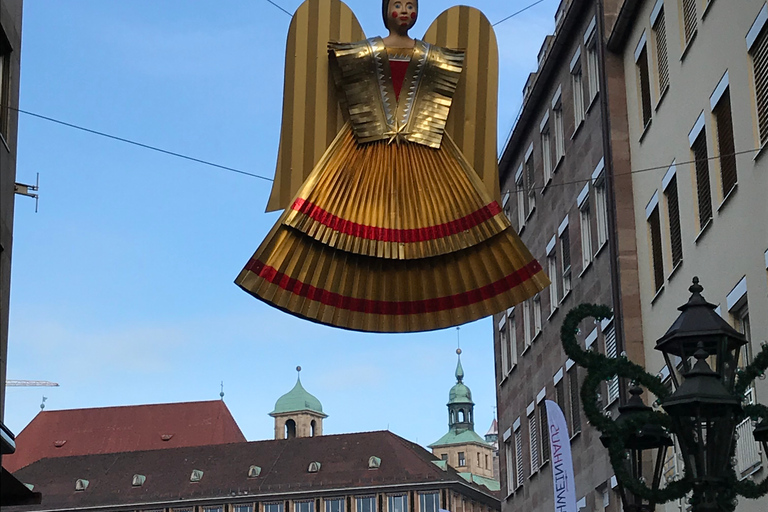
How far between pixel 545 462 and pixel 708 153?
48.2ft

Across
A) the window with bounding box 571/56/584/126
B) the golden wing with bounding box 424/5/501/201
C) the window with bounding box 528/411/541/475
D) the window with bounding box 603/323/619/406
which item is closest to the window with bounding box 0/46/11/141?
the window with bounding box 603/323/619/406

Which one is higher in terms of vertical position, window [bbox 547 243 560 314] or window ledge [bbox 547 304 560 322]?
window [bbox 547 243 560 314]

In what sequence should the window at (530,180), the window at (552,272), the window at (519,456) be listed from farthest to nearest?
the window at (519,456), the window at (530,180), the window at (552,272)

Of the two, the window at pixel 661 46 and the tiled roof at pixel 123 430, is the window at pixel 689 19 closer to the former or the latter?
the window at pixel 661 46

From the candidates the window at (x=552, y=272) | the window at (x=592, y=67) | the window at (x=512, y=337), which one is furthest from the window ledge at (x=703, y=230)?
the window at (x=512, y=337)

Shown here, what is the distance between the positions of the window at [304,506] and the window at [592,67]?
3170 inches

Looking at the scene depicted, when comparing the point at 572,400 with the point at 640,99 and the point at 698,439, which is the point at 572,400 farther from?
the point at 698,439

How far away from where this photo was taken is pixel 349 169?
888 centimetres

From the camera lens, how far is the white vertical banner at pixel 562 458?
79.5ft

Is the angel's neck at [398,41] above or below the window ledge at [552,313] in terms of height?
below

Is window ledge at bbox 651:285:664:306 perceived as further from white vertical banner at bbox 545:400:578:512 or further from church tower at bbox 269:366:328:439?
church tower at bbox 269:366:328:439

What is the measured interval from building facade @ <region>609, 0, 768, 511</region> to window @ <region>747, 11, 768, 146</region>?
18mm

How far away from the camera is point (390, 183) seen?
29.2 feet

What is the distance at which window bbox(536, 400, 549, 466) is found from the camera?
112 ft
